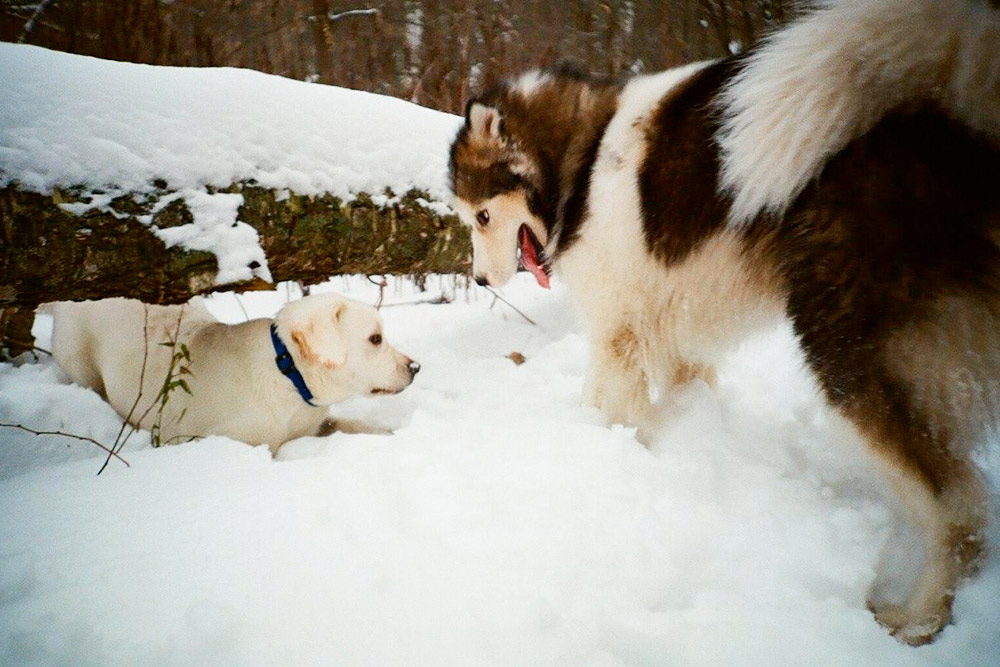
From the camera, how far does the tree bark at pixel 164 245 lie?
2000mm

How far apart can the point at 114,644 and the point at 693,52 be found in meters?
7.55

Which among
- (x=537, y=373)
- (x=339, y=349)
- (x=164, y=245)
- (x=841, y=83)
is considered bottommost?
(x=537, y=373)

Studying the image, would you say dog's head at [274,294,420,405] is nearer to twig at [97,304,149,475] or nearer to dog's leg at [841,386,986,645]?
twig at [97,304,149,475]

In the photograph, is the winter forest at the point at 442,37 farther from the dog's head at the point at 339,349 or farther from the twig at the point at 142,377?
the dog's head at the point at 339,349

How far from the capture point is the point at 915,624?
1158 millimetres

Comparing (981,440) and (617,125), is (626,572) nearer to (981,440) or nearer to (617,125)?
(981,440)

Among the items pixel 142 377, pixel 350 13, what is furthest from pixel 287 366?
pixel 350 13

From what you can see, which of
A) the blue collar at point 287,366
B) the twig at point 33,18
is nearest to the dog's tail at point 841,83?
the blue collar at point 287,366

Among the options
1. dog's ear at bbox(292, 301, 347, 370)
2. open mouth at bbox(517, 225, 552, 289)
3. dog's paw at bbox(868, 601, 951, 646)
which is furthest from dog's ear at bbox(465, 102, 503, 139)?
dog's paw at bbox(868, 601, 951, 646)

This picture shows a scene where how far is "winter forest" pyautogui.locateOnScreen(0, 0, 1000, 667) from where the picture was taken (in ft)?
3.76

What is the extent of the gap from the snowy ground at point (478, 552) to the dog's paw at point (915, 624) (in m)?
0.02

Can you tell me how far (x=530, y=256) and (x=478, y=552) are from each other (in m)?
1.62

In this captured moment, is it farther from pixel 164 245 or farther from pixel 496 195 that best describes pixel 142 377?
pixel 496 195

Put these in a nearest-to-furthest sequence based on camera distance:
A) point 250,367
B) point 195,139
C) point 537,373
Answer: point 195,139 < point 250,367 < point 537,373
